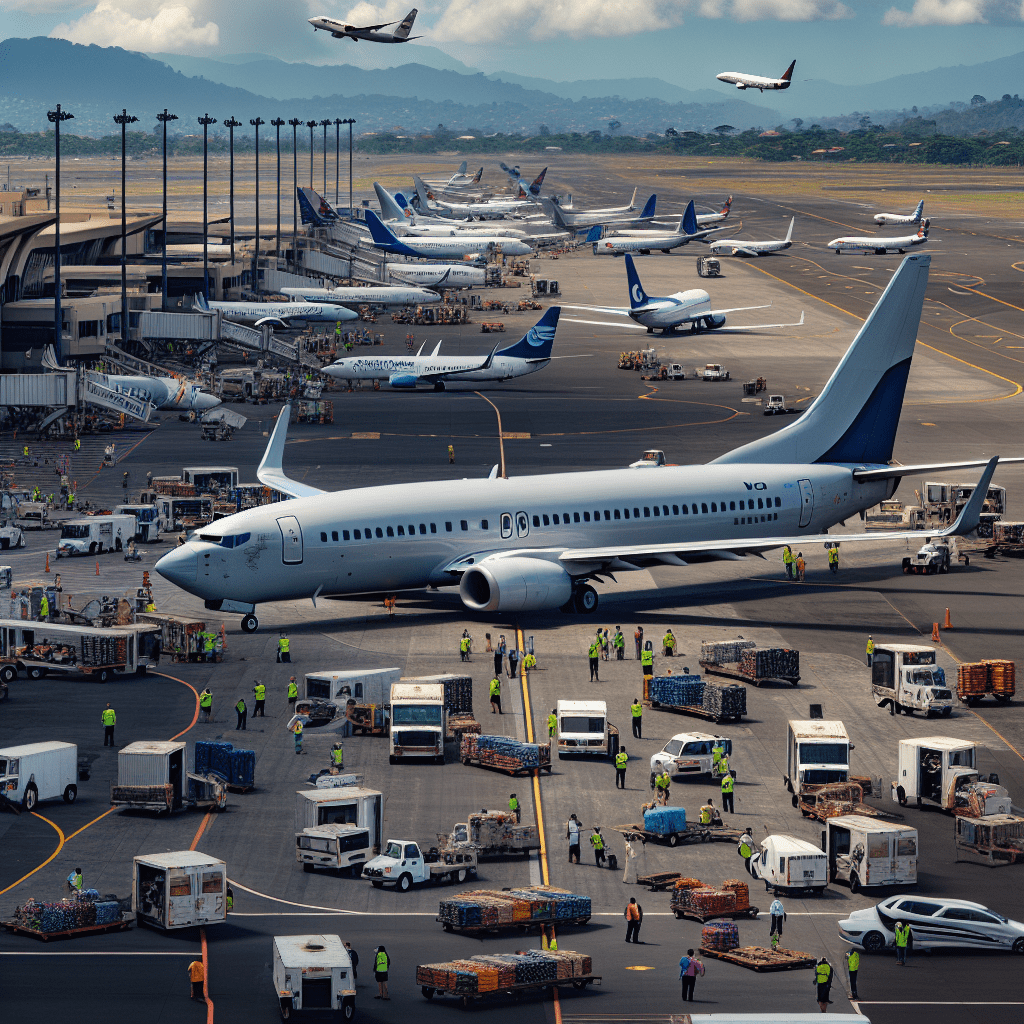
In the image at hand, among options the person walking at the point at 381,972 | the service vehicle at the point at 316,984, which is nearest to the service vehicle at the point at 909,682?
the person walking at the point at 381,972

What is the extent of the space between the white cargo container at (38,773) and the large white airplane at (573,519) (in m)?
16.6

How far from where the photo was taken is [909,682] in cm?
5997

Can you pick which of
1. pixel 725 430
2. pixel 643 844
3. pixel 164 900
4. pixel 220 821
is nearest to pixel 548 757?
pixel 643 844

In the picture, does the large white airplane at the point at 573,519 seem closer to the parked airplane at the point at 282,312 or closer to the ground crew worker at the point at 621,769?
the ground crew worker at the point at 621,769

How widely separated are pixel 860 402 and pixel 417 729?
3613 centimetres

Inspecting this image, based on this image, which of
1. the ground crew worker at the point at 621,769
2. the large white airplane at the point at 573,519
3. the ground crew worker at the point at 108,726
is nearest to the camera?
the ground crew worker at the point at 621,769

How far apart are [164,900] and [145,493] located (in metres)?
56.8

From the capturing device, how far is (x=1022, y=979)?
127 feet

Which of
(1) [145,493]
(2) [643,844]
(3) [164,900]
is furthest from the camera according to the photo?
(1) [145,493]

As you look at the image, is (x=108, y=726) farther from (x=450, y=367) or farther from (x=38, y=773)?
(x=450, y=367)

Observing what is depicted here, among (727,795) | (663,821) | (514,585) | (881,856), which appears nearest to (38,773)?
(663,821)

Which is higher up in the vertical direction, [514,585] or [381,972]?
[514,585]

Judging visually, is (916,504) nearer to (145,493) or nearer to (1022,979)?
(145,493)

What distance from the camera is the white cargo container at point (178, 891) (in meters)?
40.4
